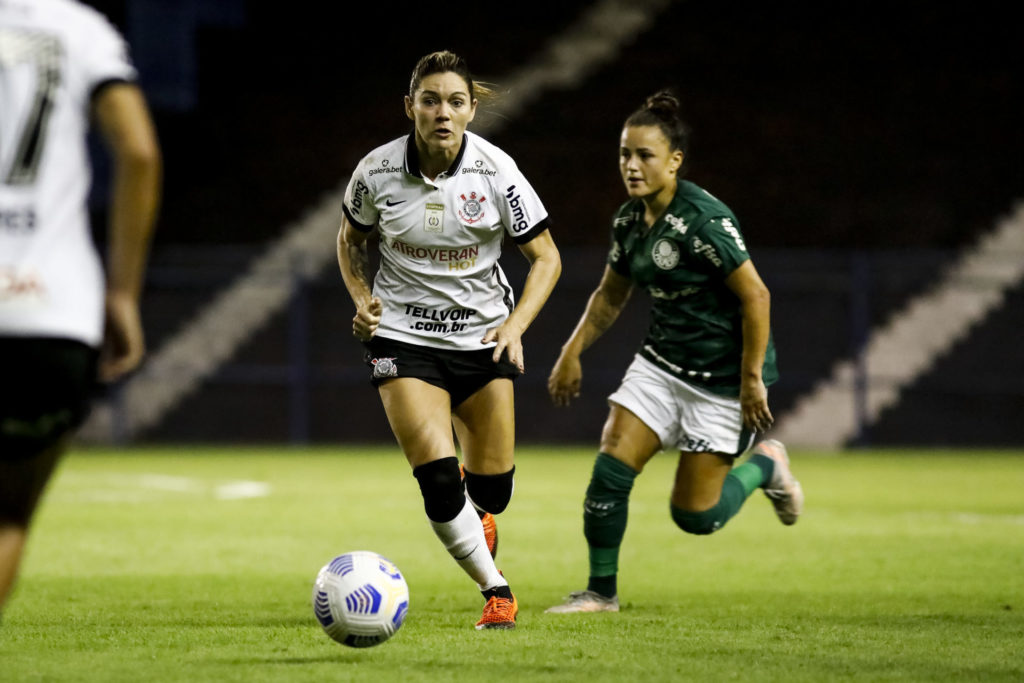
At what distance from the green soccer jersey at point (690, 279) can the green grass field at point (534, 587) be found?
0.96 m

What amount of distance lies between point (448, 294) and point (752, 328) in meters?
1.16

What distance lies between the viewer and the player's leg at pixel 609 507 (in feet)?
19.7

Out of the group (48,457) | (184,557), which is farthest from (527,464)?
(48,457)

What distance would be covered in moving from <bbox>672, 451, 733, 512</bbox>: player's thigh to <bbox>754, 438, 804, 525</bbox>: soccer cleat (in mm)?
675

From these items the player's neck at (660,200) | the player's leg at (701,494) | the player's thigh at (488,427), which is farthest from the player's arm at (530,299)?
the player's leg at (701,494)

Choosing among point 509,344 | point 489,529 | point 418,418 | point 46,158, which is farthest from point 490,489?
point 46,158

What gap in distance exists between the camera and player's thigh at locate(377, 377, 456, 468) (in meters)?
5.34

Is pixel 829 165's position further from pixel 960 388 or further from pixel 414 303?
pixel 414 303

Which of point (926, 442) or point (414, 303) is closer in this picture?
point (414, 303)

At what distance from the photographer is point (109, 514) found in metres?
10.1

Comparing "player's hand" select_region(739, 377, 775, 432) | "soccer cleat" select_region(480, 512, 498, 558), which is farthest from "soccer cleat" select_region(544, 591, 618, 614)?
"player's hand" select_region(739, 377, 775, 432)

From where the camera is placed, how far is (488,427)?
5.71 metres

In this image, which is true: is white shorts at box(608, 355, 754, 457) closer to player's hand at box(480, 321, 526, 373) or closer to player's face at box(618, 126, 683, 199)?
player's face at box(618, 126, 683, 199)

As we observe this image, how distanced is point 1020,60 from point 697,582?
13.5 metres
